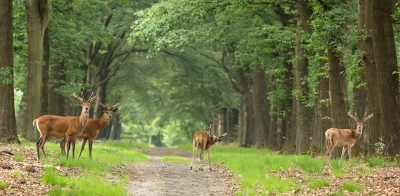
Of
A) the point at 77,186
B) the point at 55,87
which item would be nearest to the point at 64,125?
the point at 77,186

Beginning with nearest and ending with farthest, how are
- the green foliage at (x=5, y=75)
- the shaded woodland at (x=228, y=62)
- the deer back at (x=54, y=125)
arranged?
the deer back at (x=54, y=125), the shaded woodland at (x=228, y=62), the green foliage at (x=5, y=75)

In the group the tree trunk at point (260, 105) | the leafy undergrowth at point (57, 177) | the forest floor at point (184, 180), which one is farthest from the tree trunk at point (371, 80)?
the tree trunk at point (260, 105)

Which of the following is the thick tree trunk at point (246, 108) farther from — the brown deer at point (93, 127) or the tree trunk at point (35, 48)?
the brown deer at point (93, 127)

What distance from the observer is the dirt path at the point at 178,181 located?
13852mm

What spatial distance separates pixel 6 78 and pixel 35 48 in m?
4.01

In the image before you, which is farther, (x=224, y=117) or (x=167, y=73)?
(x=224, y=117)

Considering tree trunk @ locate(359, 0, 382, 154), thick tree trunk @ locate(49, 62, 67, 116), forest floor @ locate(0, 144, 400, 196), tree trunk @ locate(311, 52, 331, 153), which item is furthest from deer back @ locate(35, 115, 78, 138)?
thick tree trunk @ locate(49, 62, 67, 116)

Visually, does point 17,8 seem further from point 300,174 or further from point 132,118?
point 132,118

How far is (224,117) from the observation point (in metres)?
54.2

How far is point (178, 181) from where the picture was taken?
52.0 ft

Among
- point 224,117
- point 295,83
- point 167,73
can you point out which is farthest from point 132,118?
point 295,83

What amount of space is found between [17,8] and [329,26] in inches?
520

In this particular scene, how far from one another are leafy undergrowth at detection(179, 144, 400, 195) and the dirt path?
1.61 ft

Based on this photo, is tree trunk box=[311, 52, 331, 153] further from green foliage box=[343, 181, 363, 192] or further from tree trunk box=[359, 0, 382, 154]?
green foliage box=[343, 181, 363, 192]
